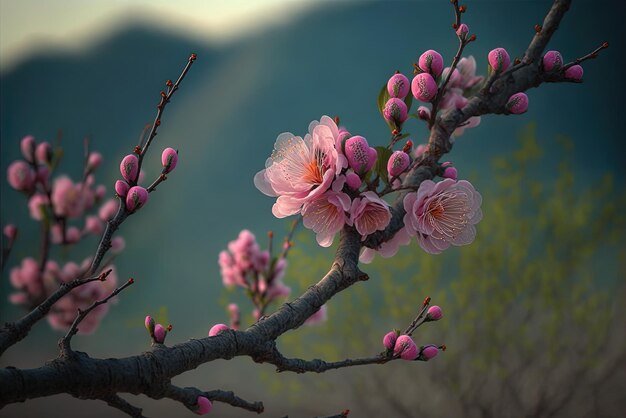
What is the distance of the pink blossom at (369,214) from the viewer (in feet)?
1.94

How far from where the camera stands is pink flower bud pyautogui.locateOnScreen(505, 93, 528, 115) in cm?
73

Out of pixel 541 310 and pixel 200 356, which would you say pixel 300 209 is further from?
pixel 541 310

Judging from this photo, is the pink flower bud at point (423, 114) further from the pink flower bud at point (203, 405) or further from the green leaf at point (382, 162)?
the pink flower bud at point (203, 405)

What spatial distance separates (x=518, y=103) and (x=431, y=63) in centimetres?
14

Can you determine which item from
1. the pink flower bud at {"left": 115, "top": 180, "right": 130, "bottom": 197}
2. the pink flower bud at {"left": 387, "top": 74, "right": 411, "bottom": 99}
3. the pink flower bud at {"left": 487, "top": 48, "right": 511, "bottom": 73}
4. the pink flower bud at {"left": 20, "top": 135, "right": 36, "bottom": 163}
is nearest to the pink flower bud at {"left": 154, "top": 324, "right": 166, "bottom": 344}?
the pink flower bud at {"left": 115, "top": 180, "right": 130, "bottom": 197}

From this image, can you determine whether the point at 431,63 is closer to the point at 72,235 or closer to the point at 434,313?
the point at 434,313

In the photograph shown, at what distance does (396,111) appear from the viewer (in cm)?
63

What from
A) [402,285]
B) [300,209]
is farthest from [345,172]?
[402,285]

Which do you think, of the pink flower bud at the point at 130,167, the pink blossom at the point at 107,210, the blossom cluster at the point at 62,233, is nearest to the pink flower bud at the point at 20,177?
the blossom cluster at the point at 62,233

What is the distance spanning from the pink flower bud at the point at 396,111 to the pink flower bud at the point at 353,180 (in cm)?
8

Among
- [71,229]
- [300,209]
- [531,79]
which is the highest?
[71,229]

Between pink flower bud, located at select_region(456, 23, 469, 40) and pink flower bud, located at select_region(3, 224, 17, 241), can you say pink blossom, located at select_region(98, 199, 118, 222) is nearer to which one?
pink flower bud, located at select_region(3, 224, 17, 241)

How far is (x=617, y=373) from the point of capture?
7.59 ft

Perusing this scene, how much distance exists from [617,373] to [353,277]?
2125 millimetres
